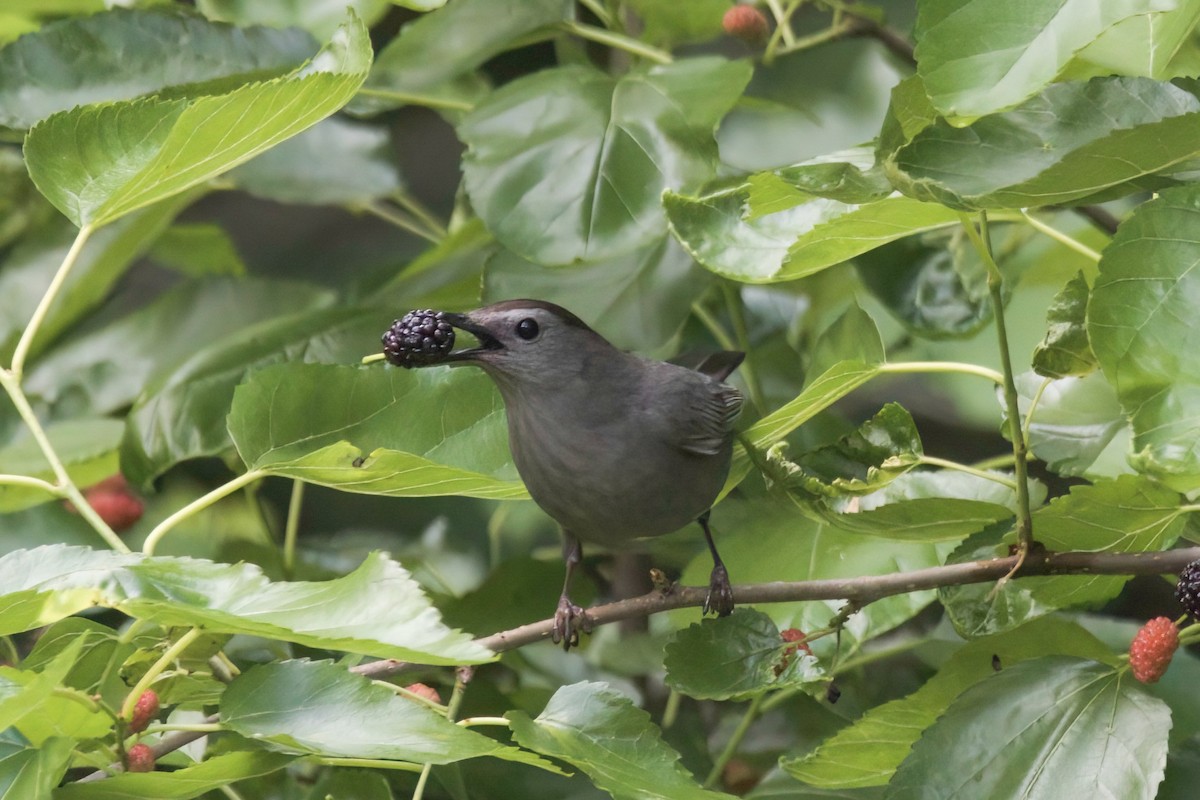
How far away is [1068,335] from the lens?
1.12 meters

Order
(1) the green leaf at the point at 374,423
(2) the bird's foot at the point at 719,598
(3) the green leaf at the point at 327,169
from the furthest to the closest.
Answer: (3) the green leaf at the point at 327,169
(2) the bird's foot at the point at 719,598
(1) the green leaf at the point at 374,423

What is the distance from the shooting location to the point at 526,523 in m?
Answer: 2.33

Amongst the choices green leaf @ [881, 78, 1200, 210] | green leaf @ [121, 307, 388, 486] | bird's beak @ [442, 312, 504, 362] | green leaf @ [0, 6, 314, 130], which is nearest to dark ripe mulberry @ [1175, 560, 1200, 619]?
green leaf @ [881, 78, 1200, 210]

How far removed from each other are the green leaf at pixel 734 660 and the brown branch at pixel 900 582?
0.04 m

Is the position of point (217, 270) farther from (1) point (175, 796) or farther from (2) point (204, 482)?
(1) point (175, 796)

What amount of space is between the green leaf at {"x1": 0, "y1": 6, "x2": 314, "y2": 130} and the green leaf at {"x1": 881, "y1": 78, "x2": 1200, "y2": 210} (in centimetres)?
96

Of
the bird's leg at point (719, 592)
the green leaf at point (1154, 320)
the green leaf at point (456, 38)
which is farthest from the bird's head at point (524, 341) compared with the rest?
the green leaf at point (1154, 320)

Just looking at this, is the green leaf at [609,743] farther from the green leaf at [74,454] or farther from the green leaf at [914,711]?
the green leaf at [74,454]

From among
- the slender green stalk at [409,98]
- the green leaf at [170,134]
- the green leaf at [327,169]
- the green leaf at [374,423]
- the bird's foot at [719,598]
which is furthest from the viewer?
the green leaf at [327,169]

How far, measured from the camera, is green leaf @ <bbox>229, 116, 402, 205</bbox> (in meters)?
2.03

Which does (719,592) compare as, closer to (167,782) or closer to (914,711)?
(914,711)

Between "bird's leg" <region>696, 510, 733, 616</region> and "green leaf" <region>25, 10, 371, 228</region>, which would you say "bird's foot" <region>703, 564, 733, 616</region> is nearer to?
"bird's leg" <region>696, 510, 733, 616</region>

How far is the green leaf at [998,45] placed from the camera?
36.0 inches

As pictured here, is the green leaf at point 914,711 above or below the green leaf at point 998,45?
below
